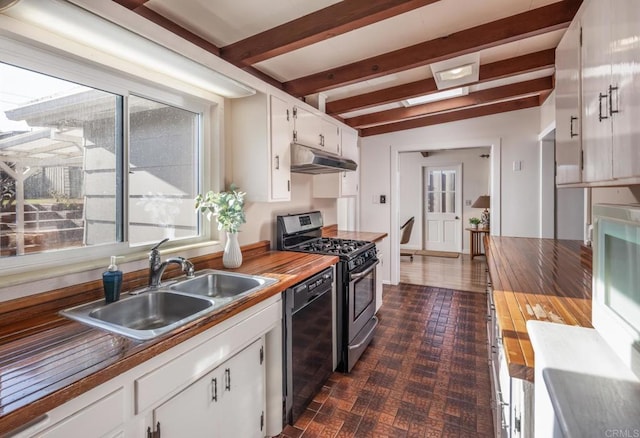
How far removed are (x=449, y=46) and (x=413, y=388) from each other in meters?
2.42

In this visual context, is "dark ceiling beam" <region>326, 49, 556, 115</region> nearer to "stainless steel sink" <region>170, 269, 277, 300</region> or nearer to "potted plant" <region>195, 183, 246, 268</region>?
"potted plant" <region>195, 183, 246, 268</region>

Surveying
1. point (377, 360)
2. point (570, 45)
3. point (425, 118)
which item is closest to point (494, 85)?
point (425, 118)

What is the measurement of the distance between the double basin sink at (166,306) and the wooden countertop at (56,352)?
0.05 m

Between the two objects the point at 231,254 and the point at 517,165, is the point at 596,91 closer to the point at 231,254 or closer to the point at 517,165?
the point at 231,254

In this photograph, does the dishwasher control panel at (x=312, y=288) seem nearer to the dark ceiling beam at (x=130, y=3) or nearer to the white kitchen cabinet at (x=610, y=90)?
the white kitchen cabinet at (x=610, y=90)

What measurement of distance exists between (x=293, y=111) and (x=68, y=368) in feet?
7.13

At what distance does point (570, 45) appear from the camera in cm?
172

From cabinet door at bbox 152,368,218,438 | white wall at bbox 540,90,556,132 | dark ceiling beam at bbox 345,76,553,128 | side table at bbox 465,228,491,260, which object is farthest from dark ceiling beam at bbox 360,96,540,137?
cabinet door at bbox 152,368,218,438

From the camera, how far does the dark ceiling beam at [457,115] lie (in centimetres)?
406

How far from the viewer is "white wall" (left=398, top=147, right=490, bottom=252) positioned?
23.3ft

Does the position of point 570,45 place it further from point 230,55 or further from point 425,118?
point 425,118

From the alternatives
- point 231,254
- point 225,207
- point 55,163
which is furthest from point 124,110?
point 231,254

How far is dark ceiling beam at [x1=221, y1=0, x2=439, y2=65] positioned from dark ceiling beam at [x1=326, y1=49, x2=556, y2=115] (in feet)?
5.31

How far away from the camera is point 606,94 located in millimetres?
1156
